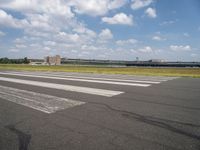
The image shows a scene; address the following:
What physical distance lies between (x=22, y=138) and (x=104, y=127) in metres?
1.71

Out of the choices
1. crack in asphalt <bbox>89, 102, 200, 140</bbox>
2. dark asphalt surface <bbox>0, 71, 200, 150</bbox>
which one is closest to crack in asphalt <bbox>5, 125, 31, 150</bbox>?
dark asphalt surface <bbox>0, 71, 200, 150</bbox>

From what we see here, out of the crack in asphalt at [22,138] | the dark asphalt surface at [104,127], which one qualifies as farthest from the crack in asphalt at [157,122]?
the crack in asphalt at [22,138]

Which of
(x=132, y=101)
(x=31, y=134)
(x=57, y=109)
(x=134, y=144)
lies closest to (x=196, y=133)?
(x=134, y=144)

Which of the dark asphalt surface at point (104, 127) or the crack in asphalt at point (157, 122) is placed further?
the crack in asphalt at point (157, 122)

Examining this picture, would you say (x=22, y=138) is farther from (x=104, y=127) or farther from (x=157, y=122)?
(x=157, y=122)

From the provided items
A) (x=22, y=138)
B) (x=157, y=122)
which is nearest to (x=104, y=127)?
(x=157, y=122)

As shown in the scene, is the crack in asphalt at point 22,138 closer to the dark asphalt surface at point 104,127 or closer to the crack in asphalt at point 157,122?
the dark asphalt surface at point 104,127

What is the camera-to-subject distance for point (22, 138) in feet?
10.6

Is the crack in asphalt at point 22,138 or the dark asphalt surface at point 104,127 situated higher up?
the dark asphalt surface at point 104,127

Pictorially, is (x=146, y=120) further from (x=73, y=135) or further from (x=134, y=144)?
(x=73, y=135)

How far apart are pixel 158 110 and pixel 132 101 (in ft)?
4.20

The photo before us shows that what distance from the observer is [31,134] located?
3.41m

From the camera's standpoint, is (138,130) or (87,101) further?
(87,101)

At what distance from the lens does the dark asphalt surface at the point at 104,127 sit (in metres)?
2.97
